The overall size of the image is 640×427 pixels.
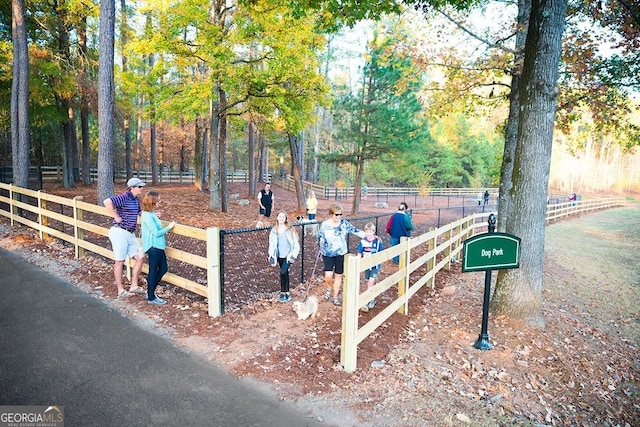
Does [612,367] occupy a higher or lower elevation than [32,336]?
lower

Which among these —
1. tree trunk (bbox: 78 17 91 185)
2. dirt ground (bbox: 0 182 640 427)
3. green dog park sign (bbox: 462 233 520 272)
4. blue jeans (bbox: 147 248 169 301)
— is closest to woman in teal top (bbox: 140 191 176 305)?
blue jeans (bbox: 147 248 169 301)

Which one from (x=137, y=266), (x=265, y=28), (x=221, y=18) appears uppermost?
(x=221, y=18)

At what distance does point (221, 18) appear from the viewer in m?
14.3

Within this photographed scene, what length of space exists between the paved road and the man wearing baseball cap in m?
0.74

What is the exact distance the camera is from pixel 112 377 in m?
3.87

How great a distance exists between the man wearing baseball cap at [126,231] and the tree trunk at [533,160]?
588 centimetres

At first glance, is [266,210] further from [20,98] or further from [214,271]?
[20,98]

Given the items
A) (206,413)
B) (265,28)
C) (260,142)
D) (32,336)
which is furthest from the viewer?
(260,142)

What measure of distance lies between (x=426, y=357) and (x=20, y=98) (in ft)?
48.2

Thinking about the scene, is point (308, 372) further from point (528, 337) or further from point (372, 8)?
point (372, 8)

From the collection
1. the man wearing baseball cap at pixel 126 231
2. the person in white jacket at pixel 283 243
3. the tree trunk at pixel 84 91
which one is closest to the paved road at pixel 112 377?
the man wearing baseball cap at pixel 126 231

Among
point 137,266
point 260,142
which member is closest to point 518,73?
point 137,266

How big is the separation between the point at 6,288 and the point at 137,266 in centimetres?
220

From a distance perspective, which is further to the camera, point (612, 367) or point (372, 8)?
point (372, 8)
